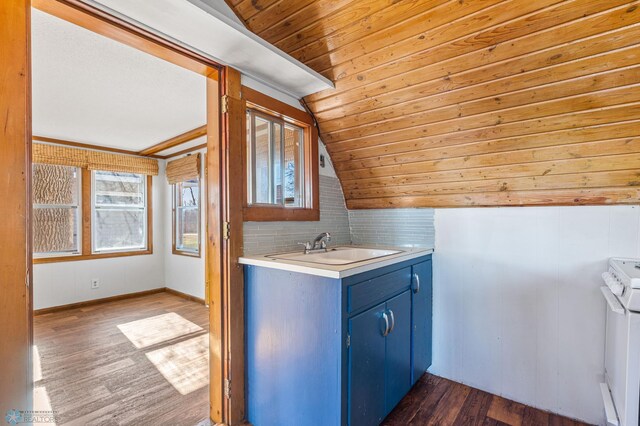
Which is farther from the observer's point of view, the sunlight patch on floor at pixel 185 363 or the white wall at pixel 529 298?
the sunlight patch on floor at pixel 185 363

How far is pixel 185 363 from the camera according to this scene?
251cm

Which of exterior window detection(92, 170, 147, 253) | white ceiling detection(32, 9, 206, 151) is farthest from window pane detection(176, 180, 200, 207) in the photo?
white ceiling detection(32, 9, 206, 151)

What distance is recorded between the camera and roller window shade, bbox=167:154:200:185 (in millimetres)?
4270

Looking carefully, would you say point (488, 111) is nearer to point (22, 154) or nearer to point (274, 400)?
point (274, 400)

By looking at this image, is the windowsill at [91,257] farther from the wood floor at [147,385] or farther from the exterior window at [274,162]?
the exterior window at [274,162]

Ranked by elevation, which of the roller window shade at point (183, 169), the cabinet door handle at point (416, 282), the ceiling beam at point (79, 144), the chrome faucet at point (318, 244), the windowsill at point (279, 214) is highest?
the ceiling beam at point (79, 144)

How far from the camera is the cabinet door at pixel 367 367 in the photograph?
143 cm

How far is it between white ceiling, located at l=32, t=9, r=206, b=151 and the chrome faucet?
1549mm

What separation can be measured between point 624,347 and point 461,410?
101 centimetres

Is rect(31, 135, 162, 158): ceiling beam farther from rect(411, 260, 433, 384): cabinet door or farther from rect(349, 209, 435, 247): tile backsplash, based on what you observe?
rect(411, 260, 433, 384): cabinet door

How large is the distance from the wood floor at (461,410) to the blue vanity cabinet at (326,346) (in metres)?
0.13

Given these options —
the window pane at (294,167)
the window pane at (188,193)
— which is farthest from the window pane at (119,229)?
the window pane at (294,167)

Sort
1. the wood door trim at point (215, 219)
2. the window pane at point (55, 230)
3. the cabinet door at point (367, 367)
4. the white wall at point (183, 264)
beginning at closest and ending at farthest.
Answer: the cabinet door at point (367, 367)
the wood door trim at point (215, 219)
the window pane at point (55, 230)
the white wall at point (183, 264)

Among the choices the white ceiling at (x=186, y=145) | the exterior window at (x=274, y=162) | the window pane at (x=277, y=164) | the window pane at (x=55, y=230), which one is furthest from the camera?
the white ceiling at (x=186, y=145)
